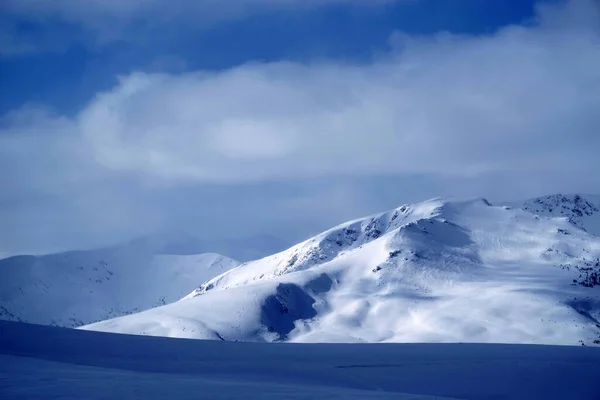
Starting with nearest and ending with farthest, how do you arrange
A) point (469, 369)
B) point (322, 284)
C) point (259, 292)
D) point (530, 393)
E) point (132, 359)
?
1. point (530, 393)
2. point (469, 369)
3. point (132, 359)
4. point (259, 292)
5. point (322, 284)

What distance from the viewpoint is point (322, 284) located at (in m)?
194

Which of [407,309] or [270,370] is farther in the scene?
[407,309]

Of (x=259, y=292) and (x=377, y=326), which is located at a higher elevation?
(x=259, y=292)

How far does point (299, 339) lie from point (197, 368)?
139208 millimetres

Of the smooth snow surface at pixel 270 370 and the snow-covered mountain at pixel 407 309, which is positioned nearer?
the smooth snow surface at pixel 270 370

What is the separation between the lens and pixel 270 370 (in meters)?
14.9

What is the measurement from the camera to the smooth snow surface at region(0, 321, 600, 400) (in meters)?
11.8

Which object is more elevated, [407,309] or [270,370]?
[407,309]

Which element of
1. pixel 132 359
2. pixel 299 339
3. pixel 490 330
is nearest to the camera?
pixel 132 359

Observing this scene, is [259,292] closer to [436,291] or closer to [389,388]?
[436,291]

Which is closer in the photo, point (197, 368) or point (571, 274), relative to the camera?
point (197, 368)

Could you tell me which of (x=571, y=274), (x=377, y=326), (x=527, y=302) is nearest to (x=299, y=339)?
(x=377, y=326)

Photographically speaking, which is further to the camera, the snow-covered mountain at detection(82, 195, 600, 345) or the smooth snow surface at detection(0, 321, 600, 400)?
the snow-covered mountain at detection(82, 195, 600, 345)

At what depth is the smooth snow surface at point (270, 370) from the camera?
11758 mm
